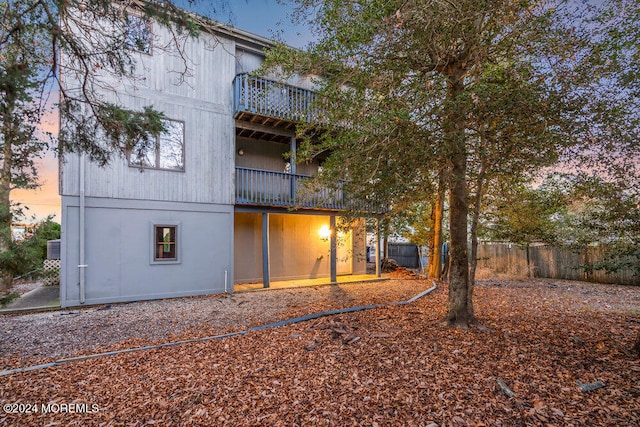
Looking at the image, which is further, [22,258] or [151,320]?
[151,320]

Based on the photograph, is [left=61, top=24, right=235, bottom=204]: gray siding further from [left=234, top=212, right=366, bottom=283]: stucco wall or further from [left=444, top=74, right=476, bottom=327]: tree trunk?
[left=444, top=74, right=476, bottom=327]: tree trunk

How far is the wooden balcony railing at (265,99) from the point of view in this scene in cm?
897

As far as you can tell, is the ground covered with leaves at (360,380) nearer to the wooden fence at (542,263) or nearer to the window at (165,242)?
the window at (165,242)

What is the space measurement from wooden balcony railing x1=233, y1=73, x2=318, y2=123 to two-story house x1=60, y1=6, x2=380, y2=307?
1.3 inches

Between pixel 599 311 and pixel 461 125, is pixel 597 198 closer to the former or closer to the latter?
pixel 461 125

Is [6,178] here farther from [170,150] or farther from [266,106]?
[266,106]

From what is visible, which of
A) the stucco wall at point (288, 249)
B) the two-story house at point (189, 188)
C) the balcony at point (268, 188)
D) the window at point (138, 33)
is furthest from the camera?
the stucco wall at point (288, 249)

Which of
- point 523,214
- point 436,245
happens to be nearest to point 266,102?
point 523,214

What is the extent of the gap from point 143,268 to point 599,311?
10.4 m

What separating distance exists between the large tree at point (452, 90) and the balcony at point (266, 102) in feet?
11.8

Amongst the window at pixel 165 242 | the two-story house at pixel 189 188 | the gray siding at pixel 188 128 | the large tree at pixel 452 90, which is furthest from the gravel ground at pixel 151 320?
the large tree at pixel 452 90

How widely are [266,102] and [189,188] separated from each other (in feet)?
10.9

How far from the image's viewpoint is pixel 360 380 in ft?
11.4

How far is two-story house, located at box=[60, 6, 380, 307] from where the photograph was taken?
296 inches
